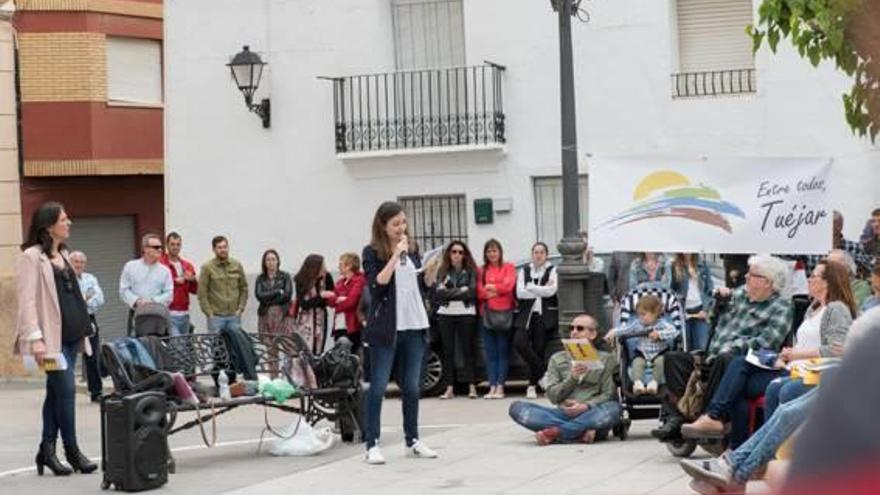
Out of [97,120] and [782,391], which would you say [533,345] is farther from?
[97,120]

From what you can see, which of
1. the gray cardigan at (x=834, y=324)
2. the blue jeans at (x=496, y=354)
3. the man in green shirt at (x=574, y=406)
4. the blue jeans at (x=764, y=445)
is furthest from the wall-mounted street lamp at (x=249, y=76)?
the blue jeans at (x=764, y=445)

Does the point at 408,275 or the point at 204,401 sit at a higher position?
the point at 408,275

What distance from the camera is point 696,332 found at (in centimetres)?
1506

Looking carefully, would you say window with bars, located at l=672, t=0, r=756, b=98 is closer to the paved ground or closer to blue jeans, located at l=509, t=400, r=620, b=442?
the paved ground

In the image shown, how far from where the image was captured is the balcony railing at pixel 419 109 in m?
23.2

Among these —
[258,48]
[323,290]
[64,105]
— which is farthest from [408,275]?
[64,105]

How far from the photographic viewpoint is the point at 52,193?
94.5 feet

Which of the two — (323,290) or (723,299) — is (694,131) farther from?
(723,299)

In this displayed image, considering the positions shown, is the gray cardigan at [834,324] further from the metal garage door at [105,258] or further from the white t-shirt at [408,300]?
the metal garage door at [105,258]

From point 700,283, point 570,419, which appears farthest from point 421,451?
point 700,283

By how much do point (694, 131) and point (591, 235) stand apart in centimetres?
845

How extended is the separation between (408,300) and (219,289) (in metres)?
9.22

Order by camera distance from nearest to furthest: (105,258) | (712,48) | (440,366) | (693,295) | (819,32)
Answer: (819,32), (693,295), (440,366), (712,48), (105,258)

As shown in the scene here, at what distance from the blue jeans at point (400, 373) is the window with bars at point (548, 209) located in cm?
1091
